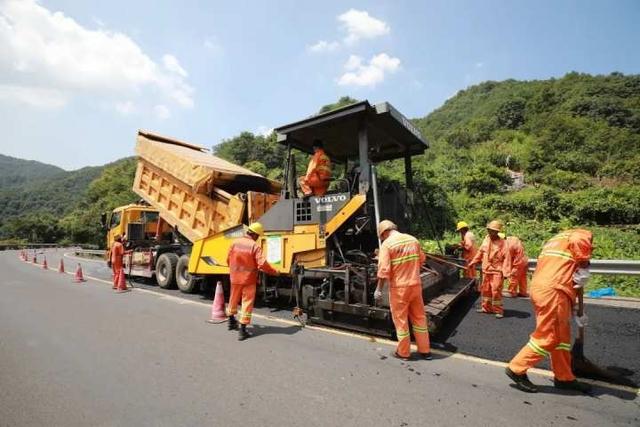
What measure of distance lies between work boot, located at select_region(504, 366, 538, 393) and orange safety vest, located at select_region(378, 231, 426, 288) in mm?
1073

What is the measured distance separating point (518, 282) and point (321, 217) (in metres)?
3.86

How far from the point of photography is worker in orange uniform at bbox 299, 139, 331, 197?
17.3 feet

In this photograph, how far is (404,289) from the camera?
11.5 feet

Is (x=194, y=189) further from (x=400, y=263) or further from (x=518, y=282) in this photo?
(x=518, y=282)

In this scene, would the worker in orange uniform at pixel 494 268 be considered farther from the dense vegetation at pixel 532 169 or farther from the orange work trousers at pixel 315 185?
the orange work trousers at pixel 315 185

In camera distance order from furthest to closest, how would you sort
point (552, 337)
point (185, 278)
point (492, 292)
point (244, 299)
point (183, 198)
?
point (185, 278), point (183, 198), point (492, 292), point (244, 299), point (552, 337)

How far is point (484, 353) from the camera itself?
3.66 meters

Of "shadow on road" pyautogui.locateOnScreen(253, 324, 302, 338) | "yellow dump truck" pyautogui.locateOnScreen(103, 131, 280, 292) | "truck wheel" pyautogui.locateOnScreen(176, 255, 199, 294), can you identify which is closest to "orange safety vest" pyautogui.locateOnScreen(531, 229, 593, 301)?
"shadow on road" pyautogui.locateOnScreen(253, 324, 302, 338)

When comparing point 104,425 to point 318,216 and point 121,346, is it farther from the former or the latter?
point 318,216

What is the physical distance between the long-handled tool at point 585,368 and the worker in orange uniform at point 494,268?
180 cm

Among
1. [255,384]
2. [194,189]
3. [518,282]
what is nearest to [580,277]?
[255,384]

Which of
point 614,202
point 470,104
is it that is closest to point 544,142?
point 614,202

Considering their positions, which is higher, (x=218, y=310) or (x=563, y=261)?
(x=563, y=261)

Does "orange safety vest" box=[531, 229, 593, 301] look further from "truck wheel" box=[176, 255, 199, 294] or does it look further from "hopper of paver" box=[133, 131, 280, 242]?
"truck wheel" box=[176, 255, 199, 294]
